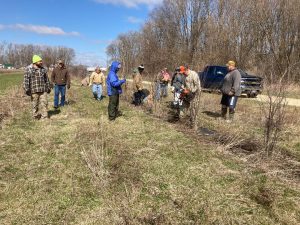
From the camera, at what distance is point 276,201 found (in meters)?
4.36

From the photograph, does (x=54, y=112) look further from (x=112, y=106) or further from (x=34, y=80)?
(x=112, y=106)

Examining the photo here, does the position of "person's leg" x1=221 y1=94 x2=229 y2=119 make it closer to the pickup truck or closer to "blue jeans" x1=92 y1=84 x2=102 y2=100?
"blue jeans" x1=92 y1=84 x2=102 y2=100

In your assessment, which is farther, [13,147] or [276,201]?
[13,147]

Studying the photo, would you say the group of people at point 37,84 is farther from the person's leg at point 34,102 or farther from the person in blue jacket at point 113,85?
the person in blue jacket at point 113,85

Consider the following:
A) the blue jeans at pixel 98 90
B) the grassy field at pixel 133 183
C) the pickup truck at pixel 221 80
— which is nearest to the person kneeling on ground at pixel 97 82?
the blue jeans at pixel 98 90

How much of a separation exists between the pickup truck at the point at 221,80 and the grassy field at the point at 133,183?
1071cm

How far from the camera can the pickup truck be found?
17.4 meters

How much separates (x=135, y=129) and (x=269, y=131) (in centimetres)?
344

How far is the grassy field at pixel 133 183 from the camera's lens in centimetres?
395

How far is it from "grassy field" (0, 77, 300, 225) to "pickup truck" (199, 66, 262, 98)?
10708 millimetres

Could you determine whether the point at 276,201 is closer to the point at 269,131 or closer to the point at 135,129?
the point at 269,131

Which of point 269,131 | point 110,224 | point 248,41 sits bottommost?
point 110,224

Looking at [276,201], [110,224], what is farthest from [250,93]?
[110,224]

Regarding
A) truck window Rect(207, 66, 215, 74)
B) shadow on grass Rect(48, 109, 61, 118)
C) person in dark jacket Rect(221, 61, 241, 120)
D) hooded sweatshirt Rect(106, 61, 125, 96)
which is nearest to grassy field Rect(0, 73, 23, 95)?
shadow on grass Rect(48, 109, 61, 118)
